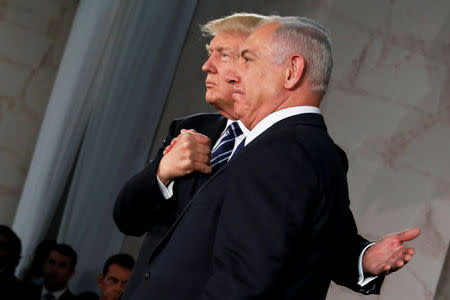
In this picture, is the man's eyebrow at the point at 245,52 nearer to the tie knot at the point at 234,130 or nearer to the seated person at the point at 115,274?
the tie knot at the point at 234,130

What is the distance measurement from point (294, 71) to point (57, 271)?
11.6 feet

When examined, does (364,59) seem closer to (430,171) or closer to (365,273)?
(430,171)

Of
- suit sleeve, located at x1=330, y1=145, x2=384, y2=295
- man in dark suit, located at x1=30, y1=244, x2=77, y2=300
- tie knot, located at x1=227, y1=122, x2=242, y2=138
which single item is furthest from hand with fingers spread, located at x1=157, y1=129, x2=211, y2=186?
man in dark suit, located at x1=30, y1=244, x2=77, y2=300

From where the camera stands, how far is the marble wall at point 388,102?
449cm

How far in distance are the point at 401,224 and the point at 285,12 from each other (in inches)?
51.3

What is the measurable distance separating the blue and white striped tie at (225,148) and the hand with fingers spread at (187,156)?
0.08 meters

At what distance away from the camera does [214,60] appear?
2.71m

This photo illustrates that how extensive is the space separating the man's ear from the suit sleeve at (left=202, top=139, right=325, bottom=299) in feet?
0.68

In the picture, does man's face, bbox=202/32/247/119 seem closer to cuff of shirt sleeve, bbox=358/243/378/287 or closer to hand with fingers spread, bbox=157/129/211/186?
hand with fingers spread, bbox=157/129/211/186

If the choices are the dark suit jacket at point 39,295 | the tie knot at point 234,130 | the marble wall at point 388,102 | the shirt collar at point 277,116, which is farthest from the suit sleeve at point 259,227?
the dark suit jacket at point 39,295

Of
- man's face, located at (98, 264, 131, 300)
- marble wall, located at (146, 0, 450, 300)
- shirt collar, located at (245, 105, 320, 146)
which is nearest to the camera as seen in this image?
shirt collar, located at (245, 105, 320, 146)

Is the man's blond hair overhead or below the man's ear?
overhead

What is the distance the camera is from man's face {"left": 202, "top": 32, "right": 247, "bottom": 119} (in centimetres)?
259

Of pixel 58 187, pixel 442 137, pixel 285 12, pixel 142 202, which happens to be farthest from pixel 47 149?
pixel 142 202
